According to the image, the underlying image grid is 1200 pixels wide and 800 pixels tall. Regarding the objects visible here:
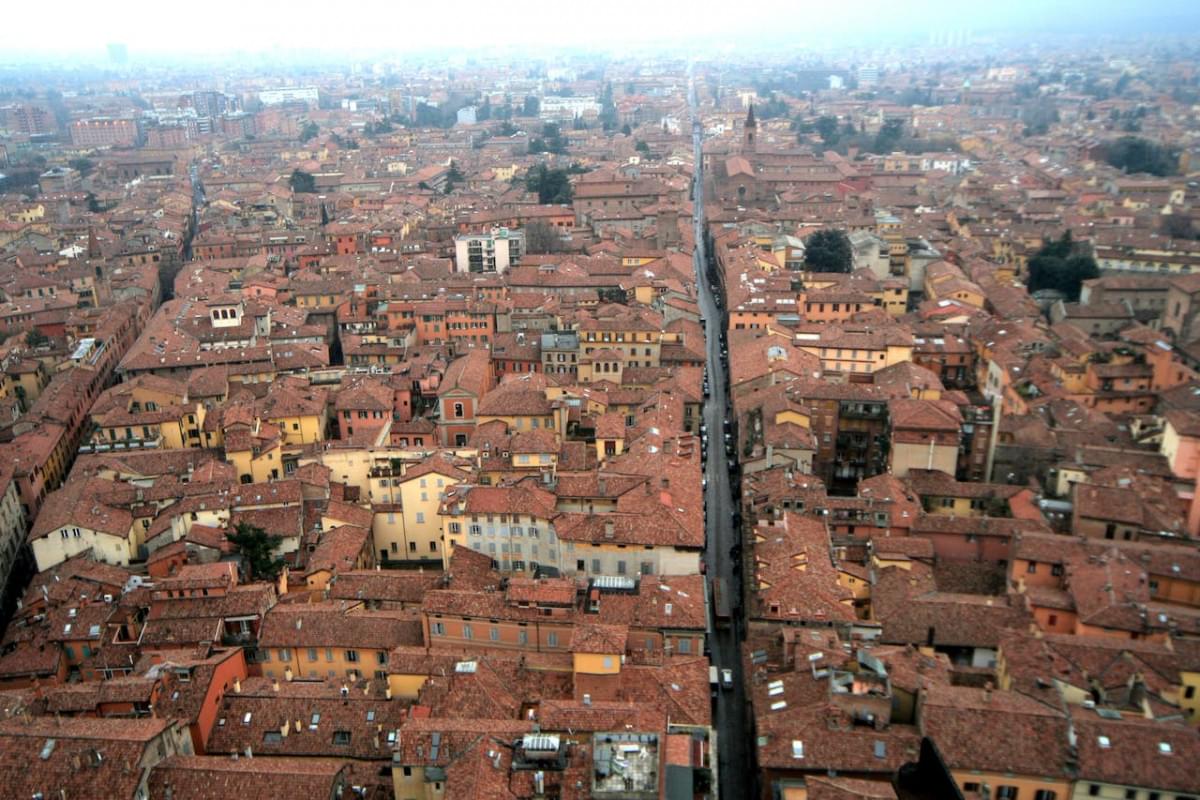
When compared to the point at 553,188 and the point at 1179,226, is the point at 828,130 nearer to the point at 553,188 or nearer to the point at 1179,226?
the point at 553,188

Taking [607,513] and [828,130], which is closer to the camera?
[607,513]

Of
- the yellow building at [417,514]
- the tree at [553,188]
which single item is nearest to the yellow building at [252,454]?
the yellow building at [417,514]

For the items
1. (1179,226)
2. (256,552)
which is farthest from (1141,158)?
(256,552)

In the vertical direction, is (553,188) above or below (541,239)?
above

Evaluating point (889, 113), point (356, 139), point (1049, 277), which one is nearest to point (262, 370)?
point (1049, 277)

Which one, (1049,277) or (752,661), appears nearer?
(752,661)

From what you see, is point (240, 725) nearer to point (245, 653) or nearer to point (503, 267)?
point (245, 653)
